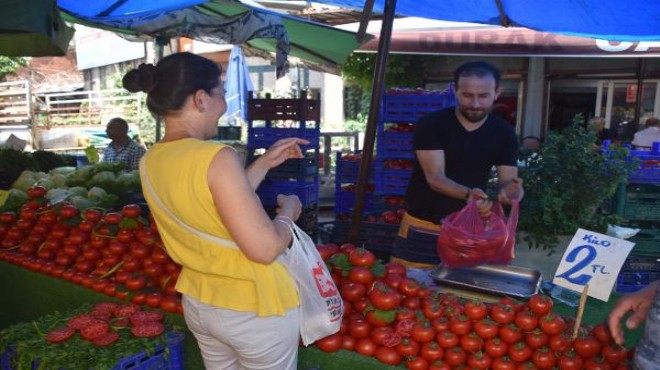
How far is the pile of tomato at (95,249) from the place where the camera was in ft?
8.89

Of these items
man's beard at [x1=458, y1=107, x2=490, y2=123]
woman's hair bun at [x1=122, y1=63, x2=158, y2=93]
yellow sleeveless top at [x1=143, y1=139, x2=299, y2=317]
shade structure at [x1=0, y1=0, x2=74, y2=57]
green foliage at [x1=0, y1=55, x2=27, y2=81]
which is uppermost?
green foliage at [x1=0, y1=55, x2=27, y2=81]

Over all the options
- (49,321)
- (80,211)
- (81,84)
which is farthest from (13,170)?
(81,84)

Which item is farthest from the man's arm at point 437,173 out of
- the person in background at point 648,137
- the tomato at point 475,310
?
the person in background at point 648,137

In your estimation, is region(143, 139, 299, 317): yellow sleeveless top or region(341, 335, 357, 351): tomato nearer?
region(143, 139, 299, 317): yellow sleeveless top

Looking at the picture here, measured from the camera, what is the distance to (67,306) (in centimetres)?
302

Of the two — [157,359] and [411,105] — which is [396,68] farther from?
[157,359]

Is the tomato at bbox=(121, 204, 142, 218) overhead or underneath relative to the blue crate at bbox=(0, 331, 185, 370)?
overhead

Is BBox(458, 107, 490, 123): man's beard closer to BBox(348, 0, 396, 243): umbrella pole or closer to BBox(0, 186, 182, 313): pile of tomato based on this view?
BBox(348, 0, 396, 243): umbrella pole

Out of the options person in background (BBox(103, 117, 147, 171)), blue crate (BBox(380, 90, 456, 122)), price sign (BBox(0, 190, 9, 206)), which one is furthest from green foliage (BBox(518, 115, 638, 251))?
person in background (BBox(103, 117, 147, 171))

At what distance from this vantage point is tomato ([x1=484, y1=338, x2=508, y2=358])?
189 cm

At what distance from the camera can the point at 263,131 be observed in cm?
597

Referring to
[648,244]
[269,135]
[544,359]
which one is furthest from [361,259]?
[269,135]

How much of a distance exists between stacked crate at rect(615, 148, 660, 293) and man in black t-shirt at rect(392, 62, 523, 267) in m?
0.97

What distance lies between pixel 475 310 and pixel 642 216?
2257mm
